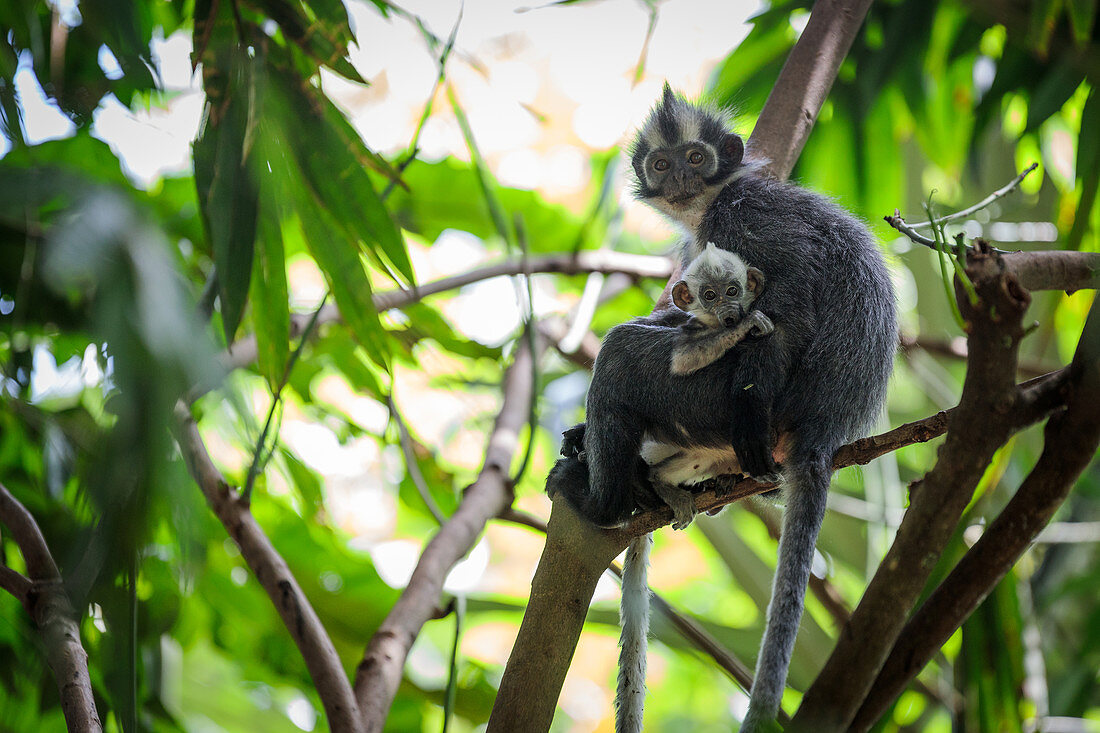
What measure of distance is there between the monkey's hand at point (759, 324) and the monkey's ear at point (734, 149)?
799 mm

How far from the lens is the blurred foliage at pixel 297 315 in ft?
5.19

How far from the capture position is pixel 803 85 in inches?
112

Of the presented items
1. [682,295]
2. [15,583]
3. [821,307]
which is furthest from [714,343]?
[15,583]

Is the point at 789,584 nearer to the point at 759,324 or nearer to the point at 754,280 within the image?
the point at 759,324

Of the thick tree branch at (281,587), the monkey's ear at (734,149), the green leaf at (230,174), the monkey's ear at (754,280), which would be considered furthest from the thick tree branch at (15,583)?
the monkey's ear at (734,149)

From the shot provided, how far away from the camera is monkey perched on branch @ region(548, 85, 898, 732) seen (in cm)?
202

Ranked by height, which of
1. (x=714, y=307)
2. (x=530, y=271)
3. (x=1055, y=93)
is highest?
(x=1055, y=93)

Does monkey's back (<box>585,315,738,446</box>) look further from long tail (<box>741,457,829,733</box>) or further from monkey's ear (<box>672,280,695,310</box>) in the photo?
long tail (<box>741,457,829,733</box>)

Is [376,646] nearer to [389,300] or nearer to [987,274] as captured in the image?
[389,300]

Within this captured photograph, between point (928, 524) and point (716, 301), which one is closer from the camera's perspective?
point (928, 524)

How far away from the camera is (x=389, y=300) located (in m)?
3.40

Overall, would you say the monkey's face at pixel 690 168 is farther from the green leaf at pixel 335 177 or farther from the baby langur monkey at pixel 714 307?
the green leaf at pixel 335 177

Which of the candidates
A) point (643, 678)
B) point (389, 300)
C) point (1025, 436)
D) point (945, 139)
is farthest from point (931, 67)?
point (643, 678)

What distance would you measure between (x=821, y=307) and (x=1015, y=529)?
954 millimetres
